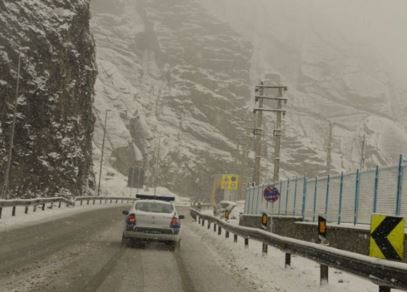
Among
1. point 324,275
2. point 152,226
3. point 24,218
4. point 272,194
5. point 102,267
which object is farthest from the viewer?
point 24,218

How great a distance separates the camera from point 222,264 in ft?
45.0

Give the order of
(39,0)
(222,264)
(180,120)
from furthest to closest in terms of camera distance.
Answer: (180,120) < (39,0) < (222,264)

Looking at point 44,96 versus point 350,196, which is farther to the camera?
point 44,96

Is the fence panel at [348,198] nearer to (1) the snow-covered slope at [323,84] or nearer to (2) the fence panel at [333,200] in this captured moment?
(2) the fence panel at [333,200]

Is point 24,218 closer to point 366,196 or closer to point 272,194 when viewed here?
point 272,194

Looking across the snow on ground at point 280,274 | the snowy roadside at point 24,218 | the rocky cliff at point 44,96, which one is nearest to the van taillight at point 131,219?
the snow on ground at point 280,274

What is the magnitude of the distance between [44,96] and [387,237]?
44315 mm

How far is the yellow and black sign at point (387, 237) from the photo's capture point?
27.4 ft

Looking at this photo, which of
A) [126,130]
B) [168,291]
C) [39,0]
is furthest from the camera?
[126,130]

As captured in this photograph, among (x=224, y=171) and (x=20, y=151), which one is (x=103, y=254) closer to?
(x=20, y=151)

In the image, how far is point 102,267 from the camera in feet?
38.2

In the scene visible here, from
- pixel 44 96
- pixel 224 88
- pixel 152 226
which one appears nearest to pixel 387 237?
pixel 152 226

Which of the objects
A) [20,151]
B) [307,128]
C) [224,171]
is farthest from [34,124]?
[307,128]

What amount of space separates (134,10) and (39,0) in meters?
119
